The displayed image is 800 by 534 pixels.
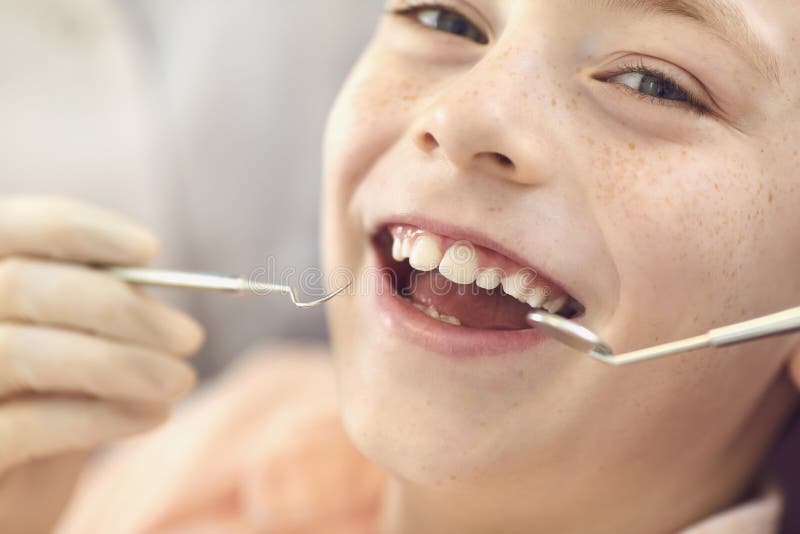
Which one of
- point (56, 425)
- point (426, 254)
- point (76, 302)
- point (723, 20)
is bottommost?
point (56, 425)

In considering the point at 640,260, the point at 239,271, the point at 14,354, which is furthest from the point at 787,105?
the point at 239,271

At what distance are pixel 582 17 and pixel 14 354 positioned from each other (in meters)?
0.76

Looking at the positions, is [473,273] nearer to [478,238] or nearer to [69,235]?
[478,238]

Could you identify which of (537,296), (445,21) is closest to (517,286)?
(537,296)

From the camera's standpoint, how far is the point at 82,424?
1.09 m

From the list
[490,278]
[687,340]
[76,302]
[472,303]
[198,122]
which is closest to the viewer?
[687,340]

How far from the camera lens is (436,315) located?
0.93 meters

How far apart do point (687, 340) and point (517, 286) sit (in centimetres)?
17

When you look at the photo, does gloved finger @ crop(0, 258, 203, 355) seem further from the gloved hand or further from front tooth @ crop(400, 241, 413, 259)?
front tooth @ crop(400, 241, 413, 259)

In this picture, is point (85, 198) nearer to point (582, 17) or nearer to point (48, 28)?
point (48, 28)

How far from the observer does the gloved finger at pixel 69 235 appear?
1.08 m

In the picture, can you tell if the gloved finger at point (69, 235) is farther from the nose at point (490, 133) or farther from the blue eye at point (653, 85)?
the blue eye at point (653, 85)

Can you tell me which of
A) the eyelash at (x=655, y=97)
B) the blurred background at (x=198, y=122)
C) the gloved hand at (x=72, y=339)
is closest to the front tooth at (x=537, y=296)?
the eyelash at (x=655, y=97)

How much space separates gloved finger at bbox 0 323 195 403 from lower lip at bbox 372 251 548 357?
35 cm
